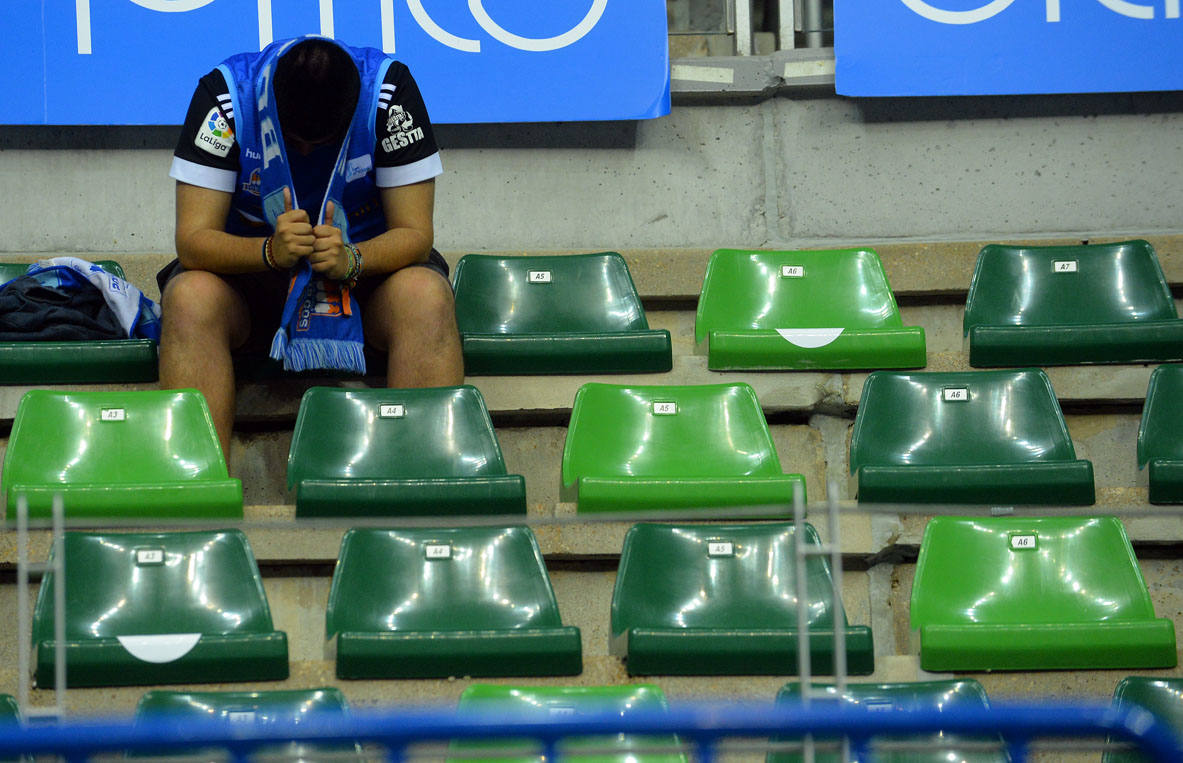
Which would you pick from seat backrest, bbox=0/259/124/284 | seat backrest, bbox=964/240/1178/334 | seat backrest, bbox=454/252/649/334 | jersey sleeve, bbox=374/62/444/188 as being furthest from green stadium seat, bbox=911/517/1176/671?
seat backrest, bbox=0/259/124/284

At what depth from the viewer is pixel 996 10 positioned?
3.66 m

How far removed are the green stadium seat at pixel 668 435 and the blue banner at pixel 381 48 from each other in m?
1.16

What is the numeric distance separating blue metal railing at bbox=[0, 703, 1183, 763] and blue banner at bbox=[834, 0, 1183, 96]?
2.97 meters

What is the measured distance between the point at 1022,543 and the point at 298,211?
134 cm

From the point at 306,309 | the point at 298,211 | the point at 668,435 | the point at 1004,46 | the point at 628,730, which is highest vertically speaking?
the point at 1004,46

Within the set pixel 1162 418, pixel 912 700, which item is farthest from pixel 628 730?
pixel 1162 418

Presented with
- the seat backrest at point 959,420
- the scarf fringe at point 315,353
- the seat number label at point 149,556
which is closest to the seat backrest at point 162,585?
the seat number label at point 149,556

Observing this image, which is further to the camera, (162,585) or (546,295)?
(546,295)

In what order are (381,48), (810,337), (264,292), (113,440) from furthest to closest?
(381,48)
(810,337)
(264,292)
(113,440)

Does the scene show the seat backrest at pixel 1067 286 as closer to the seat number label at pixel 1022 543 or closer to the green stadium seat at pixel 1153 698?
the seat number label at pixel 1022 543

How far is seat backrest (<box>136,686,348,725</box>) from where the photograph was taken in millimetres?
1841

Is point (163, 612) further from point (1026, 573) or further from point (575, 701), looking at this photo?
point (1026, 573)

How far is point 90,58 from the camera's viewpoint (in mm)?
3549

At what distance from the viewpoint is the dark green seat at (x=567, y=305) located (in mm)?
2961
